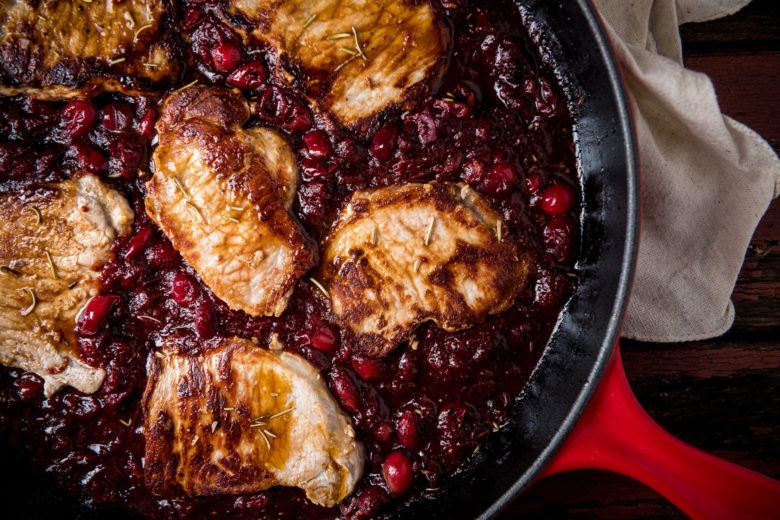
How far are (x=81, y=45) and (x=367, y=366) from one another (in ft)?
8.57

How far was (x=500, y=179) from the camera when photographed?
334 cm

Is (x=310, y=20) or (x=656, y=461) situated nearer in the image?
(x=656, y=461)

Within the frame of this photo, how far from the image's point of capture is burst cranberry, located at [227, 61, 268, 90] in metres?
3.29

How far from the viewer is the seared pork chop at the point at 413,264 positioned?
10.7 ft

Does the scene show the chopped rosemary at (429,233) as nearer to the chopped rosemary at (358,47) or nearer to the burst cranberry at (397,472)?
the chopped rosemary at (358,47)

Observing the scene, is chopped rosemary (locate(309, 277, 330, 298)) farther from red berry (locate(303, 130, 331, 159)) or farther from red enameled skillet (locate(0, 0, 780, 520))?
red enameled skillet (locate(0, 0, 780, 520))

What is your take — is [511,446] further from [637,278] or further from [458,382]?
[637,278]

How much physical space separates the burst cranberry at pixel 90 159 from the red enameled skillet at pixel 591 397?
199 centimetres

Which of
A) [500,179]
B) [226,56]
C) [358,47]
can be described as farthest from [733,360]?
[226,56]

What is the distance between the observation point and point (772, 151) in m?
3.46

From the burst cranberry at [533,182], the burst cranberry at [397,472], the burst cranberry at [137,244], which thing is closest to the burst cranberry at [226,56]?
the burst cranberry at [137,244]

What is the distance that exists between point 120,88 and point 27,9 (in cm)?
65

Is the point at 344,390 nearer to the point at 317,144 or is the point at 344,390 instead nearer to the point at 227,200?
the point at 227,200

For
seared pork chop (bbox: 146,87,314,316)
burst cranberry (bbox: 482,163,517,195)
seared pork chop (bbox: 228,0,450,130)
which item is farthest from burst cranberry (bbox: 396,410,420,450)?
seared pork chop (bbox: 228,0,450,130)
